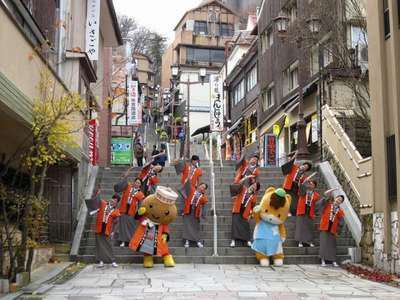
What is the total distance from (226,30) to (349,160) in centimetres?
5107

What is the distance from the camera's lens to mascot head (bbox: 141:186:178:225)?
Result: 528 inches

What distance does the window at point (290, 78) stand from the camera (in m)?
28.7

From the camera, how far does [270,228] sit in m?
13.9

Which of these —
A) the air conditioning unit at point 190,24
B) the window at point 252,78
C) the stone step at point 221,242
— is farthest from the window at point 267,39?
the air conditioning unit at point 190,24

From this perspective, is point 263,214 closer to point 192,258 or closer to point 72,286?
point 192,258

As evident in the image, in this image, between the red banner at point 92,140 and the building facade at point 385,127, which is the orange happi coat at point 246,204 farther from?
the red banner at point 92,140

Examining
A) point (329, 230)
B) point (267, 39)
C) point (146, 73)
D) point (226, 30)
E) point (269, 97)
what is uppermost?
point (226, 30)

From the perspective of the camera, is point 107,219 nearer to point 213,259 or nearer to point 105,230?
point 105,230

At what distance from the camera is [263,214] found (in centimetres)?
1384

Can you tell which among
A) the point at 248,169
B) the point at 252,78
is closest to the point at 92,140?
the point at 248,169

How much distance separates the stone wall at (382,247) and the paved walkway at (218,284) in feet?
2.70

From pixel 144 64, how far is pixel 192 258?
6399cm

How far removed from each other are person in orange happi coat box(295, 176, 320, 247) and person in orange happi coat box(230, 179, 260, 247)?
1.23 meters

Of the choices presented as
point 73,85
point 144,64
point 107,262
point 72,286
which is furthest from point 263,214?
point 144,64
